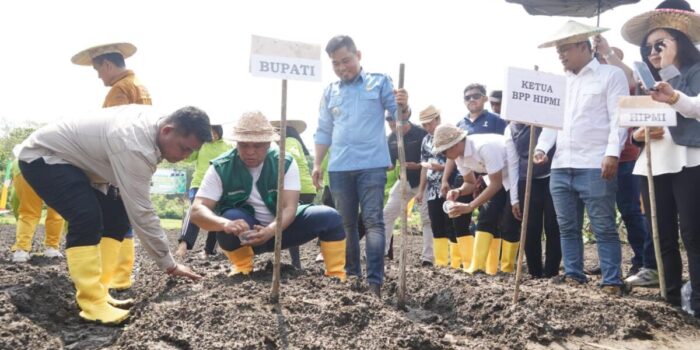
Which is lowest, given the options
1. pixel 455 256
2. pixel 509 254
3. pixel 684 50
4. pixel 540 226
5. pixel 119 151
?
pixel 455 256

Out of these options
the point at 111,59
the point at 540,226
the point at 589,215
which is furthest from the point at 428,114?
the point at 111,59

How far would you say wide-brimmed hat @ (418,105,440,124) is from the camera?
650 cm

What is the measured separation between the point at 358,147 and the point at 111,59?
212cm

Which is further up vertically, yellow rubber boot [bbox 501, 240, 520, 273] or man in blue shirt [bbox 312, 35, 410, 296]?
man in blue shirt [bbox 312, 35, 410, 296]

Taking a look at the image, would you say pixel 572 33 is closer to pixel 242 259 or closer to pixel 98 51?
pixel 242 259

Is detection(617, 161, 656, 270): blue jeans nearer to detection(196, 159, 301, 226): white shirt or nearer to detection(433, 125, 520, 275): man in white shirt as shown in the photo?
detection(433, 125, 520, 275): man in white shirt

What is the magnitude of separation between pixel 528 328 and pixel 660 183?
1458 millimetres

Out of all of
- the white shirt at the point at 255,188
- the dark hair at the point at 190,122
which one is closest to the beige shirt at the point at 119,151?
the dark hair at the point at 190,122

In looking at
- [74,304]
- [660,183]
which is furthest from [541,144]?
[74,304]

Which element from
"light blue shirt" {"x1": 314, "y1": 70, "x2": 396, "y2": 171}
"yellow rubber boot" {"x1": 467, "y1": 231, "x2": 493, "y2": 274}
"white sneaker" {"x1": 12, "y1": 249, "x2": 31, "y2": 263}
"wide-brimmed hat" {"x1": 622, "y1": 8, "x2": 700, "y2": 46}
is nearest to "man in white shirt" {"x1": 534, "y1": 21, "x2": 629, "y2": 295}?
"wide-brimmed hat" {"x1": 622, "y1": 8, "x2": 700, "y2": 46}

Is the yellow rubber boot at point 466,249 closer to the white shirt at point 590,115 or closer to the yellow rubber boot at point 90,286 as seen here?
the white shirt at point 590,115

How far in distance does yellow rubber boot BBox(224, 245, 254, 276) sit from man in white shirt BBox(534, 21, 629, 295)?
233 cm

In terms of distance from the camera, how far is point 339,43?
4426 millimetres

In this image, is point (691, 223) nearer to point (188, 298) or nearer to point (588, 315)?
point (588, 315)
